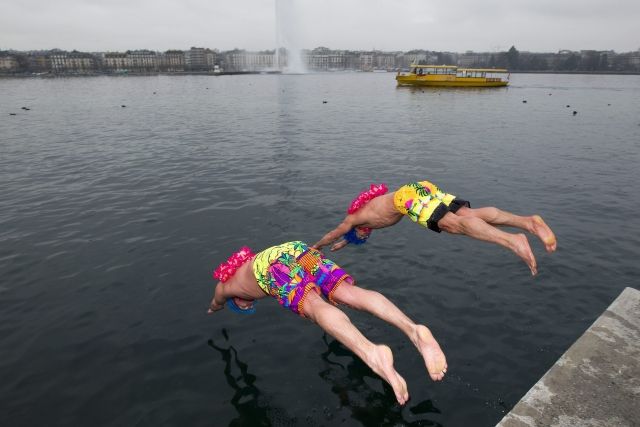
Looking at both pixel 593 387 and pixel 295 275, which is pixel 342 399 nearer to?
pixel 295 275

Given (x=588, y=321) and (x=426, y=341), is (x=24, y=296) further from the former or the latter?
(x=588, y=321)

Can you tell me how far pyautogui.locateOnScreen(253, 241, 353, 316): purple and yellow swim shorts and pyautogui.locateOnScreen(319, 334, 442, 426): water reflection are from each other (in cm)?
203

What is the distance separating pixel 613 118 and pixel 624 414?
49713mm

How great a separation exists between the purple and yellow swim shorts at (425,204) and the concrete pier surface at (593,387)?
2.59 meters

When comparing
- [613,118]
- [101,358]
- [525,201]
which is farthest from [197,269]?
[613,118]

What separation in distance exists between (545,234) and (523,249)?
570mm

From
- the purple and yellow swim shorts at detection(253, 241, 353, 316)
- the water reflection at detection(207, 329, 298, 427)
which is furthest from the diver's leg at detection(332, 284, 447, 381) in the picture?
the water reflection at detection(207, 329, 298, 427)

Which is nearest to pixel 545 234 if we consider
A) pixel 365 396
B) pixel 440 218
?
pixel 440 218

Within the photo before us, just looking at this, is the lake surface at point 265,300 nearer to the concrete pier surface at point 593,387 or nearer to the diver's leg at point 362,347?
the concrete pier surface at point 593,387

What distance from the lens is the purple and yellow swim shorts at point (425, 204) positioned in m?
6.30

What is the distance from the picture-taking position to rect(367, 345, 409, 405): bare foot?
12.3ft

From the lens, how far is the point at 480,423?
5895 millimetres

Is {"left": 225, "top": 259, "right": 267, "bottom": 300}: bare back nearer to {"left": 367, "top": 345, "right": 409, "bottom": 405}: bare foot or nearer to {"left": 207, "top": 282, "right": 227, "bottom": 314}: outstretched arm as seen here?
{"left": 207, "top": 282, "right": 227, "bottom": 314}: outstretched arm

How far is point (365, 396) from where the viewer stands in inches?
250
